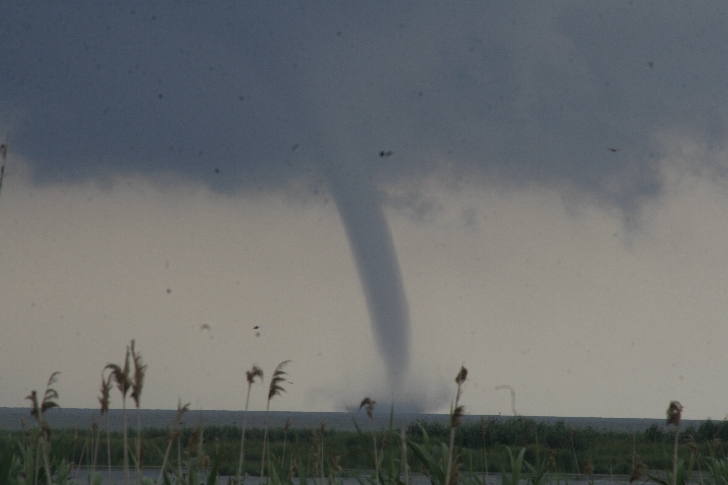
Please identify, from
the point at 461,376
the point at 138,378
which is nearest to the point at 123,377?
the point at 138,378

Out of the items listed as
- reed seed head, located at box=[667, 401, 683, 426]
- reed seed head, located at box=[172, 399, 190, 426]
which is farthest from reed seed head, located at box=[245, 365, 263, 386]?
reed seed head, located at box=[667, 401, 683, 426]

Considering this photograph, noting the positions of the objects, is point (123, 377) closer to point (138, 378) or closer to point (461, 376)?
point (138, 378)

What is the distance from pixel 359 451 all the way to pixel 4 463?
2877cm

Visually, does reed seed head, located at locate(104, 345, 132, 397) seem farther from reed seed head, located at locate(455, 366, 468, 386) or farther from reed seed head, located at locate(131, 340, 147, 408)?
reed seed head, located at locate(455, 366, 468, 386)

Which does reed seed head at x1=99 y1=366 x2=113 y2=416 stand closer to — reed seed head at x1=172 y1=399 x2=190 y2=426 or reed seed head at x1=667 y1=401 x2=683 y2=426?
reed seed head at x1=172 y1=399 x2=190 y2=426

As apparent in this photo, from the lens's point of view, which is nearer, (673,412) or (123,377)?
(123,377)

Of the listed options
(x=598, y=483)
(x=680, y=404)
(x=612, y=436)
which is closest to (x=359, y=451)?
(x=598, y=483)

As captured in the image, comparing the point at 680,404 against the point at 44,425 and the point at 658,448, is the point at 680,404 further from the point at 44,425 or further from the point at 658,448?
the point at 658,448

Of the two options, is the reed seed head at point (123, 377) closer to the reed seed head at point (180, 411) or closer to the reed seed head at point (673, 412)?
the reed seed head at point (180, 411)

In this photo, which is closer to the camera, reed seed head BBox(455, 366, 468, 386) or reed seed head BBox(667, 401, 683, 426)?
reed seed head BBox(455, 366, 468, 386)

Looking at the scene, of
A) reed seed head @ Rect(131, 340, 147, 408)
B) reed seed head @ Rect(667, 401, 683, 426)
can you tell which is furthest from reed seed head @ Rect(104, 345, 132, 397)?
reed seed head @ Rect(667, 401, 683, 426)

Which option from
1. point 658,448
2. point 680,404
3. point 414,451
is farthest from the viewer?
point 658,448

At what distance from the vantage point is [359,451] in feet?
100.0

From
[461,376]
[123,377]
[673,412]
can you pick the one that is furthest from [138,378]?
[673,412]
